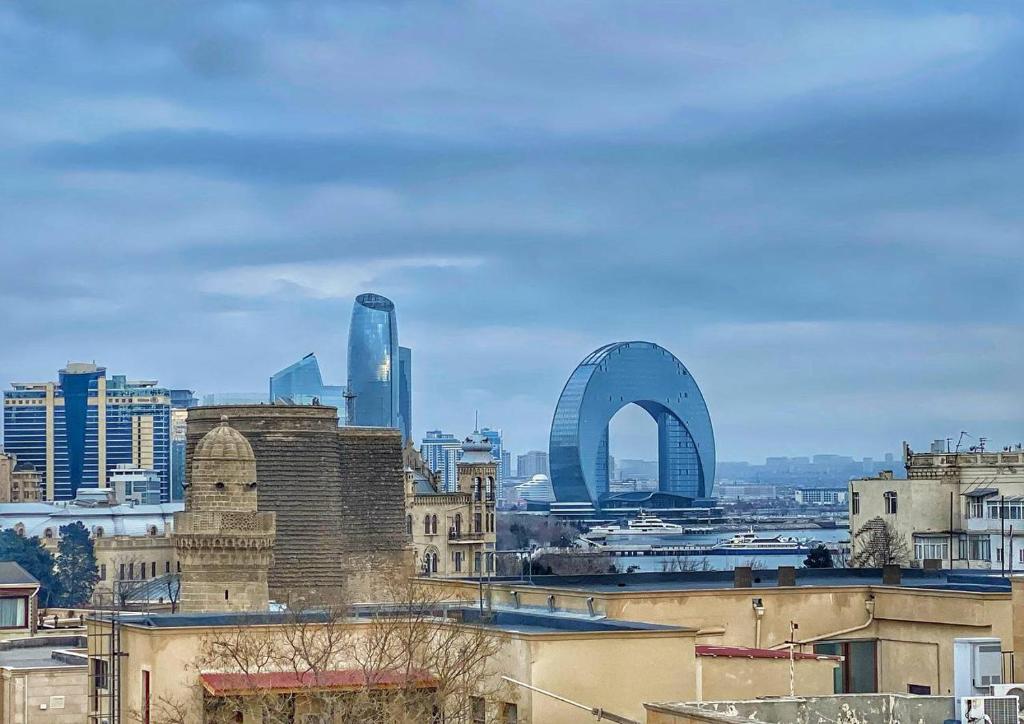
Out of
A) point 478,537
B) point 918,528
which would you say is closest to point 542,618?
point 918,528

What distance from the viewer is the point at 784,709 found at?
83.6ft

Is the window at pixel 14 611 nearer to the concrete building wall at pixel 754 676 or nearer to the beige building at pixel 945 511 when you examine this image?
the beige building at pixel 945 511

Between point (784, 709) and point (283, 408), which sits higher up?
point (283, 408)

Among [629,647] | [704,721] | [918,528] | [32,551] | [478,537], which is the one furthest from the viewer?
[32,551]

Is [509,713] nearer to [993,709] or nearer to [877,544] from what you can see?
→ [993,709]

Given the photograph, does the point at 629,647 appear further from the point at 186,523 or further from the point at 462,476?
the point at 462,476

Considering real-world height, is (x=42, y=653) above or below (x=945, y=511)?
below

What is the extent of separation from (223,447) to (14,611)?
48.4 feet

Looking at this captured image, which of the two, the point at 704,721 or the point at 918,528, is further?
the point at 918,528

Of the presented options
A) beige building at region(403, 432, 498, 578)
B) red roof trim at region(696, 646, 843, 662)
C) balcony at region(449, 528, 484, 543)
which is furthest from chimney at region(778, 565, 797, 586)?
balcony at region(449, 528, 484, 543)

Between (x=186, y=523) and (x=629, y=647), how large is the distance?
27139 mm

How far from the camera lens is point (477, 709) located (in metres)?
30.1

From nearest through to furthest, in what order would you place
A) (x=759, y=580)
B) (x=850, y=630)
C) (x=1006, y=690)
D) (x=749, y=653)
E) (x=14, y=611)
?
(x=1006, y=690), (x=749, y=653), (x=850, y=630), (x=759, y=580), (x=14, y=611)

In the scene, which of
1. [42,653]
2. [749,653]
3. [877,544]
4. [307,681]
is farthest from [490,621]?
[877,544]
